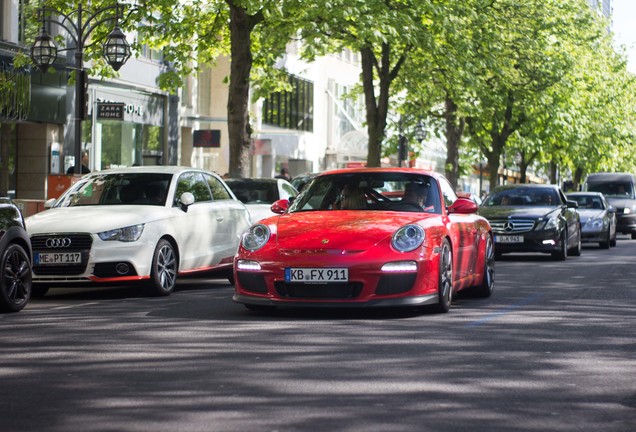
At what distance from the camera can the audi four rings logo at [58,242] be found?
14.7 metres

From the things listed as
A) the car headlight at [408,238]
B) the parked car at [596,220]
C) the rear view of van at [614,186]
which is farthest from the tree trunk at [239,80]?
the rear view of van at [614,186]

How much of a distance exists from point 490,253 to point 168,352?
6.56 metres

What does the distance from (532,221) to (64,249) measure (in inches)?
475

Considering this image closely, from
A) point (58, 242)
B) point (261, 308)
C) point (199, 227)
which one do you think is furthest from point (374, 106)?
point (261, 308)

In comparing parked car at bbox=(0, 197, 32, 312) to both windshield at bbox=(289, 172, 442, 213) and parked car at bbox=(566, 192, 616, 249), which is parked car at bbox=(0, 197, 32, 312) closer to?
windshield at bbox=(289, 172, 442, 213)

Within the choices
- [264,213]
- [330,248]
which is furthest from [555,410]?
[264,213]

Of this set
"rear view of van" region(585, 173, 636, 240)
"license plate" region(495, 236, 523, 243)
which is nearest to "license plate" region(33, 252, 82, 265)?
"license plate" region(495, 236, 523, 243)

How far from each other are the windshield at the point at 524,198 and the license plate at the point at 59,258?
13.0 metres

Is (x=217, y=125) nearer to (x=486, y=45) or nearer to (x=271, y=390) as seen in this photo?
(x=486, y=45)

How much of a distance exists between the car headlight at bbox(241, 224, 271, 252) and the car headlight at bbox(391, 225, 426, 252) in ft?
3.87

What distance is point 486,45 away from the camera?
123 ft

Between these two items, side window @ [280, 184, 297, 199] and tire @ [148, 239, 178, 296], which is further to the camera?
side window @ [280, 184, 297, 199]

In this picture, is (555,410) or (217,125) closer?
(555,410)

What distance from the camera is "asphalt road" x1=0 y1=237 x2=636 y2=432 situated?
22.7 feet
